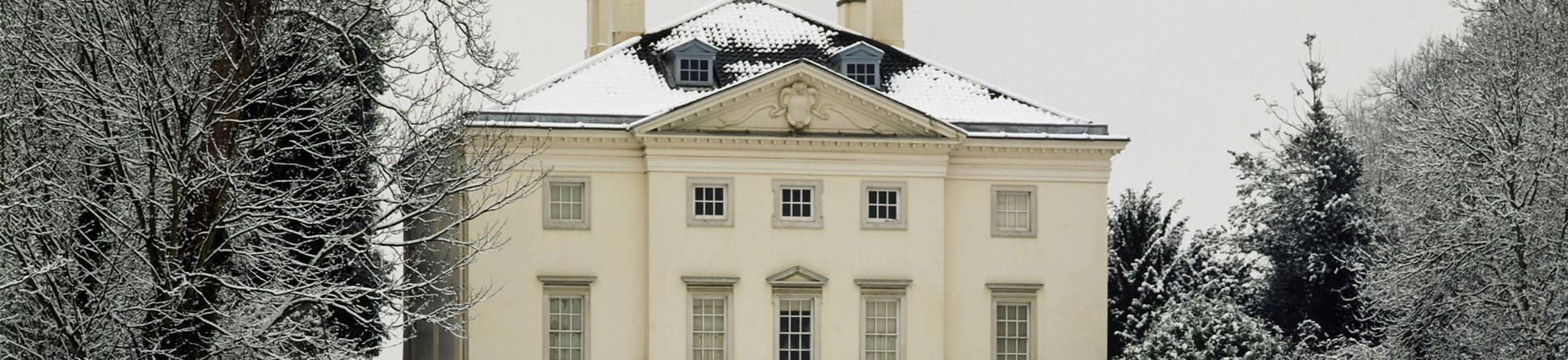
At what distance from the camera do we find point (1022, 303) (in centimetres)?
4712

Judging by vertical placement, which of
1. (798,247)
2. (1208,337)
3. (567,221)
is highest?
(567,221)

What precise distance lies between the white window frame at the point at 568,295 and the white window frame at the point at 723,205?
2.02m

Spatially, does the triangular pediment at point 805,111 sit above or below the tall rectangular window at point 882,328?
above

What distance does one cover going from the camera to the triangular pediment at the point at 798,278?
150ft

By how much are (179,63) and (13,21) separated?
5.45ft

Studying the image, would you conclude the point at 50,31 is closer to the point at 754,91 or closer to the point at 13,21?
the point at 13,21

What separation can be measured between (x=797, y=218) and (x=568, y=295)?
4165mm

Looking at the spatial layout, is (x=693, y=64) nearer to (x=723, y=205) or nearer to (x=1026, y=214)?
(x=723, y=205)

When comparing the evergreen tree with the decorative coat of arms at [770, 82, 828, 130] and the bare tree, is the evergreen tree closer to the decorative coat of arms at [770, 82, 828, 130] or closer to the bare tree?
the decorative coat of arms at [770, 82, 828, 130]

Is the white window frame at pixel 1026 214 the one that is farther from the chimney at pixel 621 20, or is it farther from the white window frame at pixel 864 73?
the chimney at pixel 621 20

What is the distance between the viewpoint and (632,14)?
49.4 m

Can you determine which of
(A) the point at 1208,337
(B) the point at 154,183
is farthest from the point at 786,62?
(B) the point at 154,183

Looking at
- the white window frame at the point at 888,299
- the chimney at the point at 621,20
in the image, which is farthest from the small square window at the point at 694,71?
the white window frame at the point at 888,299

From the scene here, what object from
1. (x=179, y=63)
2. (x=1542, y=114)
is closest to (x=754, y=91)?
(x=1542, y=114)
